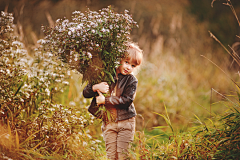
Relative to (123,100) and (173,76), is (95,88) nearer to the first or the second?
(123,100)

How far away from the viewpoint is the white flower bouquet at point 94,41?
2.28 meters

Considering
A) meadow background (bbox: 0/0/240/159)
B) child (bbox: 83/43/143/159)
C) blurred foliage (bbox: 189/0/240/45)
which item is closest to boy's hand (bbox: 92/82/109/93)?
child (bbox: 83/43/143/159)

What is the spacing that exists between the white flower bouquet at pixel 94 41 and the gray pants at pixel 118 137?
19.7 inches

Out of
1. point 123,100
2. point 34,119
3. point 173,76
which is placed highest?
point 173,76

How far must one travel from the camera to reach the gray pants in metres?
2.51

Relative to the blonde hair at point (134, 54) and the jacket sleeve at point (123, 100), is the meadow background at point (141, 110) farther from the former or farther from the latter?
the blonde hair at point (134, 54)

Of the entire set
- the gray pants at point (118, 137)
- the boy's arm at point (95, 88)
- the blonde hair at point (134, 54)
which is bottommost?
the gray pants at point (118, 137)

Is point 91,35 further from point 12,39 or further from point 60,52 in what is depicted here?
point 12,39

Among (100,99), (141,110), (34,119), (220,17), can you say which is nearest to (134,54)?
(100,99)

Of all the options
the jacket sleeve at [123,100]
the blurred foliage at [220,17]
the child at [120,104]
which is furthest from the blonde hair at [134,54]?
the blurred foliage at [220,17]

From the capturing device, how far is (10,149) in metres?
2.43

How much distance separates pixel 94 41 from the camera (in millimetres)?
2287

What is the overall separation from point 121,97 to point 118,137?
17.7 inches

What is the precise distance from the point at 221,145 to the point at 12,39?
281 cm
